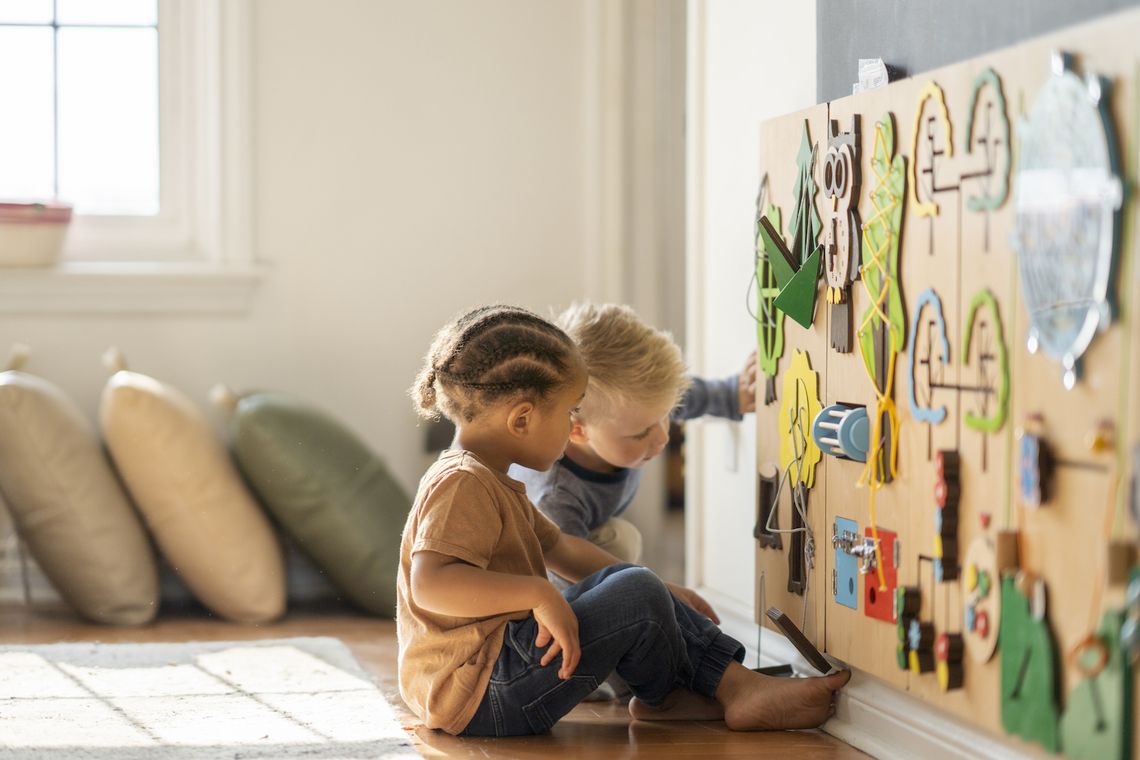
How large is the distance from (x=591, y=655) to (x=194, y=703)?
575 millimetres

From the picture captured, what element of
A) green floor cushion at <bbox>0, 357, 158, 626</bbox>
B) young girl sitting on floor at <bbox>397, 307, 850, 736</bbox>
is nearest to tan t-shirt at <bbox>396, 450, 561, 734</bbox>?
young girl sitting on floor at <bbox>397, 307, 850, 736</bbox>

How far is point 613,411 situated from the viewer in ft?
6.03

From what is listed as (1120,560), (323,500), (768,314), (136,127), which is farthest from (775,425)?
(136,127)

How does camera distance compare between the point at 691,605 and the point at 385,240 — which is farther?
the point at 385,240

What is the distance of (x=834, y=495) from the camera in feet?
5.49

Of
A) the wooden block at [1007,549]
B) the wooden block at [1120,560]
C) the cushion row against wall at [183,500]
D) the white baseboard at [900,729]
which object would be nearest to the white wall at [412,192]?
the cushion row against wall at [183,500]

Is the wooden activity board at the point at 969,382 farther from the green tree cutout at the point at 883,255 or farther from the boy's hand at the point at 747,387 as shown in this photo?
the boy's hand at the point at 747,387

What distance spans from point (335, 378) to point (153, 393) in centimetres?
43

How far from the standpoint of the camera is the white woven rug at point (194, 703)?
5.21ft

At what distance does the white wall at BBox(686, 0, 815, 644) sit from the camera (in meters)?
2.00

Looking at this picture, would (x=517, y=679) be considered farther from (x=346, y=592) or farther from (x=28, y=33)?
(x=28, y=33)

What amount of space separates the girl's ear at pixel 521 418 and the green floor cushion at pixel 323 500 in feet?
3.00

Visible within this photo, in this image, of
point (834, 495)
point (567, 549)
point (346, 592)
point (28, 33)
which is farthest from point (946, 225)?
point (28, 33)

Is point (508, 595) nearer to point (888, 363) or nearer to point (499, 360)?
point (499, 360)
